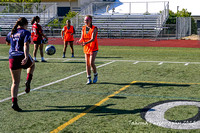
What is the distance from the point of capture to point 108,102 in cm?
733

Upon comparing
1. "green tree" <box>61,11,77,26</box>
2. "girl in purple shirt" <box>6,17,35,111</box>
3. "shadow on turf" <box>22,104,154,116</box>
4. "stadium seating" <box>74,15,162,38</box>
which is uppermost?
"green tree" <box>61,11,77,26</box>

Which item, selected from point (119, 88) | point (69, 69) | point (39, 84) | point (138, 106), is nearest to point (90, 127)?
point (138, 106)

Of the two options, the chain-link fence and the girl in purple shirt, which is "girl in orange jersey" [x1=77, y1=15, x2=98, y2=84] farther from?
the chain-link fence

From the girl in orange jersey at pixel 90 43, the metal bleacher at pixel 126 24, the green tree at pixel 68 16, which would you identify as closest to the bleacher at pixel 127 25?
the metal bleacher at pixel 126 24

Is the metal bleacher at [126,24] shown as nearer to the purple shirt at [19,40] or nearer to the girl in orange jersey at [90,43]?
the girl in orange jersey at [90,43]

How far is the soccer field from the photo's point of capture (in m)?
5.73

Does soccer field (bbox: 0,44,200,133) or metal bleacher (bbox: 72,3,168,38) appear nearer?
soccer field (bbox: 0,44,200,133)

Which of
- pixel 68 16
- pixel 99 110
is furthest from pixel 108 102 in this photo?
pixel 68 16

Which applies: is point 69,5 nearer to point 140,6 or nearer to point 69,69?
point 140,6

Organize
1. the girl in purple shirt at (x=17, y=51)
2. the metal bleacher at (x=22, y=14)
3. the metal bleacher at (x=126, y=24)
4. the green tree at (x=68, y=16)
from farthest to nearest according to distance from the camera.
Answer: the metal bleacher at (x=22, y=14), the green tree at (x=68, y=16), the metal bleacher at (x=126, y=24), the girl in purple shirt at (x=17, y=51)

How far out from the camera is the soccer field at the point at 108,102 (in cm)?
573

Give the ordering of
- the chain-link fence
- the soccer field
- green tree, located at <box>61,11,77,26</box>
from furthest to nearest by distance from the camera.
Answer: green tree, located at <box>61,11,77,26</box> < the chain-link fence < the soccer field

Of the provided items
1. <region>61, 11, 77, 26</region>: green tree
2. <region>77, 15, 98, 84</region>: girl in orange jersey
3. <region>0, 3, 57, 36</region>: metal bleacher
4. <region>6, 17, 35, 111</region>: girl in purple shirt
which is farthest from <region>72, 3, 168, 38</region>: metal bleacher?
<region>6, 17, 35, 111</region>: girl in purple shirt

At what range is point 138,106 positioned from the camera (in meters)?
6.92
